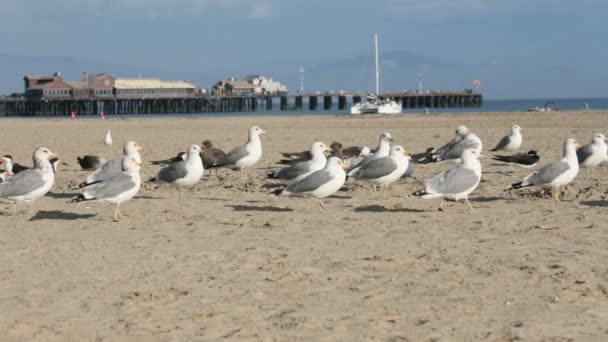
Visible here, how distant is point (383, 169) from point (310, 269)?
498 cm

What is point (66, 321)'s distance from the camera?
6.04 meters

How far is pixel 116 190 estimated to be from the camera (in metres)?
10.6

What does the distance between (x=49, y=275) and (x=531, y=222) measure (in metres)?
5.32

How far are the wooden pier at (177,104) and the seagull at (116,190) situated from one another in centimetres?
9759

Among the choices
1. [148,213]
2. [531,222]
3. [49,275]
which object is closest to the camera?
[49,275]

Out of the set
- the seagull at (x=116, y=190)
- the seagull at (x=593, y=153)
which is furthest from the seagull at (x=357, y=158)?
the seagull at (x=116, y=190)

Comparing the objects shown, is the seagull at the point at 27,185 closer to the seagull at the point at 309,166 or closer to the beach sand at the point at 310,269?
the beach sand at the point at 310,269

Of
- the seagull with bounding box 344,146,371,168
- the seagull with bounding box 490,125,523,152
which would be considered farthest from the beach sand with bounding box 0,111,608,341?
the seagull with bounding box 490,125,523,152

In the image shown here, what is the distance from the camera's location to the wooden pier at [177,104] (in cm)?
10988

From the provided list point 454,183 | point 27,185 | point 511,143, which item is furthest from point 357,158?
point 27,185

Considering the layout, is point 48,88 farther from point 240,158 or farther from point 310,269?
point 310,269

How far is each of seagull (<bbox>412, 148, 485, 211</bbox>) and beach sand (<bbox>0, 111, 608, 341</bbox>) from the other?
28cm

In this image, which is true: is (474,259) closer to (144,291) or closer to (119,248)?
(144,291)

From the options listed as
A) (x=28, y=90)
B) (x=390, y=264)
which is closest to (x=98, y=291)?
(x=390, y=264)
